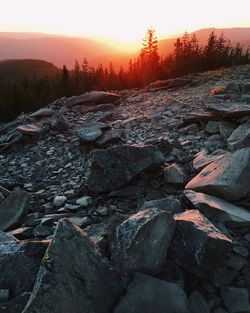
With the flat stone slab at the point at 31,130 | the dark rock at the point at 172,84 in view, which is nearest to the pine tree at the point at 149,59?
the dark rock at the point at 172,84

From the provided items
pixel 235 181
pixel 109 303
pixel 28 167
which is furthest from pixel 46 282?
pixel 28 167

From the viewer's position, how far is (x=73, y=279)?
4.52 metres

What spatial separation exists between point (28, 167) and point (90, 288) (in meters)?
8.36

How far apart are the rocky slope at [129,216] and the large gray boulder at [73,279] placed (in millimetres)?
13

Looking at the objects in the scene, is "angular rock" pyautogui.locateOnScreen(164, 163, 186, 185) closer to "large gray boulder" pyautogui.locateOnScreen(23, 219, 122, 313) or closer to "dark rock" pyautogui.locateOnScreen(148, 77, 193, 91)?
"large gray boulder" pyautogui.locateOnScreen(23, 219, 122, 313)

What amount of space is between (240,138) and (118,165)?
3592 mm

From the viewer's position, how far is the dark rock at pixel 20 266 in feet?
16.9

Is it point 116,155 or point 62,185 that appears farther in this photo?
point 62,185

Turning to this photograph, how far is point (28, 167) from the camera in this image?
12281 mm

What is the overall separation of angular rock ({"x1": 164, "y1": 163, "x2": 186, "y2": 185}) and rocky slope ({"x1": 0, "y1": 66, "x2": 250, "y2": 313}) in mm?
35

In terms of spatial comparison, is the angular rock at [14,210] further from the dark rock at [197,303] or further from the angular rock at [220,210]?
the dark rock at [197,303]

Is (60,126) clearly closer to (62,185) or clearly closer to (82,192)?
(62,185)

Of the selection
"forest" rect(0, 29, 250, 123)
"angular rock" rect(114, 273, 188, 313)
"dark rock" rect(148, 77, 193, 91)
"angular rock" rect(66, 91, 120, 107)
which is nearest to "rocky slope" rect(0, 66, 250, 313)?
"angular rock" rect(114, 273, 188, 313)

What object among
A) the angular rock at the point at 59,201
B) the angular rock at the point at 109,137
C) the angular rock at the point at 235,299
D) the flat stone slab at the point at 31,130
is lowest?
the flat stone slab at the point at 31,130
